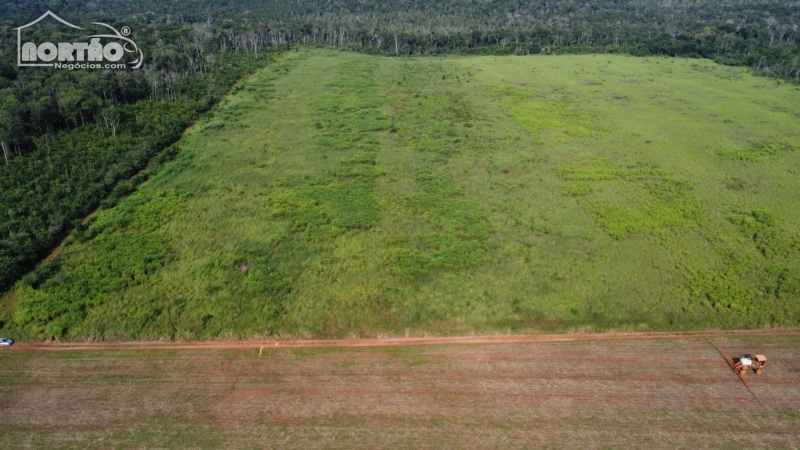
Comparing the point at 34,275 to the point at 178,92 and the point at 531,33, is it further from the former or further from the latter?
the point at 531,33

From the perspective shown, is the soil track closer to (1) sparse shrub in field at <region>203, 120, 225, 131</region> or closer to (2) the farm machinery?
(2) the farm machinery

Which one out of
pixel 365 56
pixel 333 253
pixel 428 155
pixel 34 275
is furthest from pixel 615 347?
pixel 365 56

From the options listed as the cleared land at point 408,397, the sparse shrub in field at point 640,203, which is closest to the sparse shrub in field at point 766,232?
the sparse shrub in field at point 640,203

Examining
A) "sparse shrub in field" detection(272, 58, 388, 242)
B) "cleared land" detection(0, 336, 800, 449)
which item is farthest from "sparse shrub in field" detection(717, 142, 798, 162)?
"sparse shrub in field" detection(272, 58, 388, 242)

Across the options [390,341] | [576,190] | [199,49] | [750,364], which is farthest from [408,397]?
[199,49]

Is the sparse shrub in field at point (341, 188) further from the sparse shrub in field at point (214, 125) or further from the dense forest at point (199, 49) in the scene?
the dense forest at point (199, 49)
